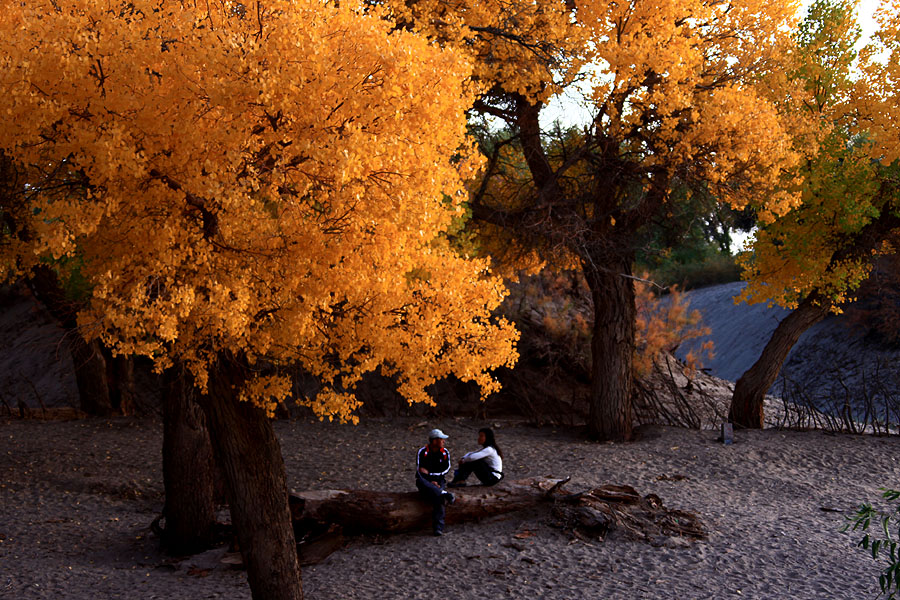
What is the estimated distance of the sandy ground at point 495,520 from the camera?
25.6ft

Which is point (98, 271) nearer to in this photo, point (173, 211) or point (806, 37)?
point (173, 211)

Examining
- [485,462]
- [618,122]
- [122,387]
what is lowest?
[485,462]

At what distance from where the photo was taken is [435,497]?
9.12 meters

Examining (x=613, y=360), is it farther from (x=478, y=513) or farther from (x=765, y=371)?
(x=478, y=513)

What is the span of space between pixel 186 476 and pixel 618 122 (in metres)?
8.84

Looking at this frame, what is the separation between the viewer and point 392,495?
9.33m

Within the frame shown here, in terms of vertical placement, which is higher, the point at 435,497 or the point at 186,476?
the point at 186,476

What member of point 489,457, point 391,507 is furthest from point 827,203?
point 391,507

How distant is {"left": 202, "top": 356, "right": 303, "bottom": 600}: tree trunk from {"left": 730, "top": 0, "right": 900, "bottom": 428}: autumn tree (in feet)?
37.0

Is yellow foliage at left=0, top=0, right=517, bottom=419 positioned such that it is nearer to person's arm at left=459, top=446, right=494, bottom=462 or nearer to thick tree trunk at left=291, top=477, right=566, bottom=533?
thick tree trunk at left=291, top=477, right=566, bottom=533

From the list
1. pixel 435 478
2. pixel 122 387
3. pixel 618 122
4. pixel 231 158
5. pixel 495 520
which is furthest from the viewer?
pixel 122 387

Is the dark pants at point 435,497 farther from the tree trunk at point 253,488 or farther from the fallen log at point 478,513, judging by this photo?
the tree trunk at point 253,488

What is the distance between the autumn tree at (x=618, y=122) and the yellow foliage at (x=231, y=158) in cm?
423

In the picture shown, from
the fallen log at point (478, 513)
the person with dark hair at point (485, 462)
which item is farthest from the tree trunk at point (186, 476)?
the person with dark hair at point (485, 462)
